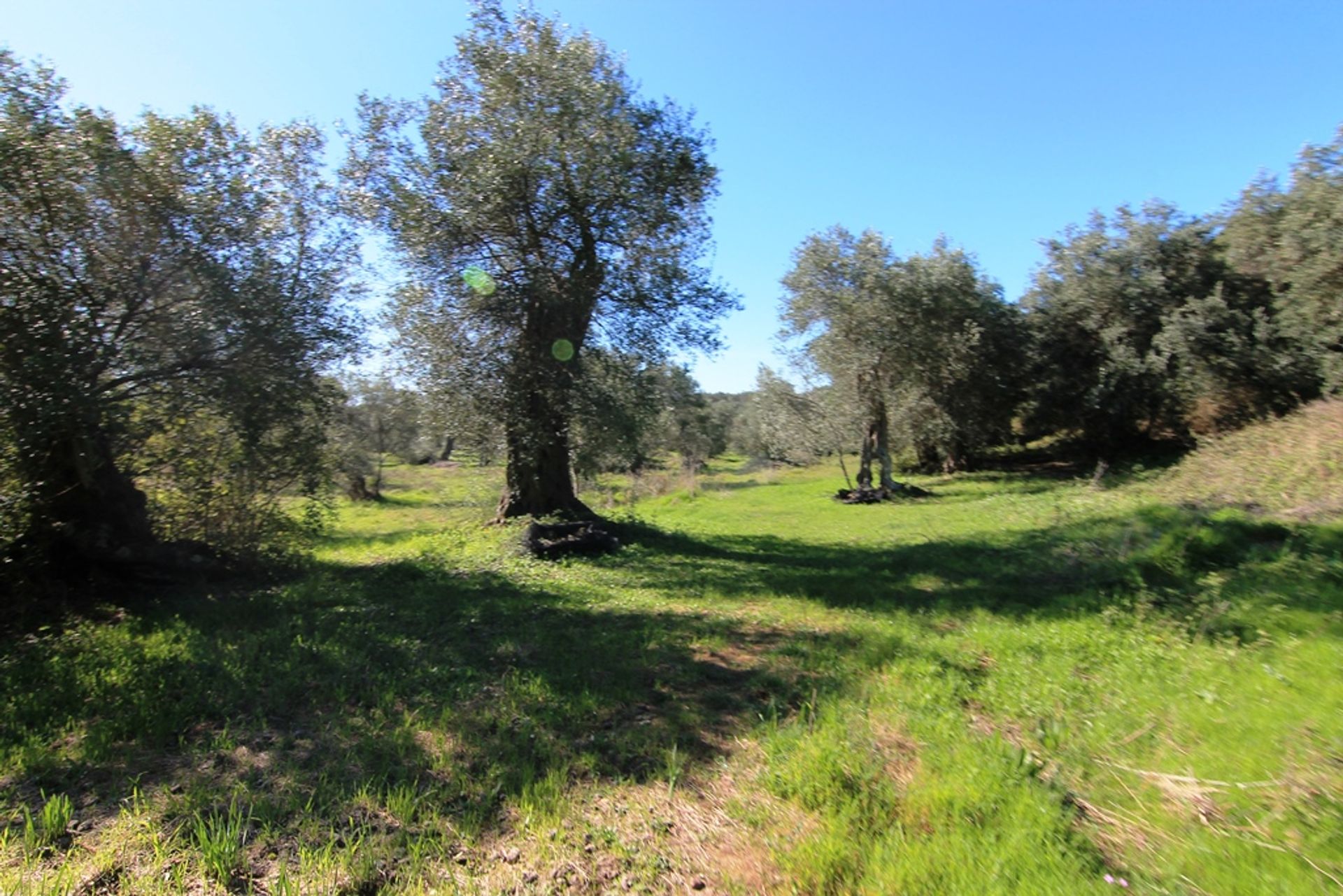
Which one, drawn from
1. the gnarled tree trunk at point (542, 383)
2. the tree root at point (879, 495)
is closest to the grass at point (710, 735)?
the gnarled tree trunk at point (542, 383)

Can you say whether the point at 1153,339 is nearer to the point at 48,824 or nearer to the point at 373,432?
the point at 48,824

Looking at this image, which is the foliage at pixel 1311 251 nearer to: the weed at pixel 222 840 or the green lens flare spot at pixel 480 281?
the green lens flare spot at pixel 480 281

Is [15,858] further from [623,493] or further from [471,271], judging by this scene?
[623,493]

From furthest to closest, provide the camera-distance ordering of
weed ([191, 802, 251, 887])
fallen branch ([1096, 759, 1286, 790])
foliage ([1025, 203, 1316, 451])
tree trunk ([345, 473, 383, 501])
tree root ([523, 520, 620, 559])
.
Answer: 1. tree trunk ([345, 473, 383, 501])
2. foliage ([1025, 203, 1316, 451])
3. tree root ([523, 520, 620, 559])
4. fallen branch ([1096, 759, 1286, 790])
5. weed ([191, 802, 251, 887])

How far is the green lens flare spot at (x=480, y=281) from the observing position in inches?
571

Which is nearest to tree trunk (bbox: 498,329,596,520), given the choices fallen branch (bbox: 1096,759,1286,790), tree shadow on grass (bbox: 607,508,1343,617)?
tree shadow on grass (bbox: 607,508,1343,617)

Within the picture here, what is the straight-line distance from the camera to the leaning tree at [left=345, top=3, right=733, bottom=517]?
1376 centimetres

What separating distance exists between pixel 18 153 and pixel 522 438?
8.89 m

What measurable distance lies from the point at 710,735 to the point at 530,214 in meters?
12.1

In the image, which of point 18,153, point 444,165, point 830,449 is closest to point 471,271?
point 444,165

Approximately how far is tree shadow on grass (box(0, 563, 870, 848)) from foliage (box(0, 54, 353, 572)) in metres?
2.27

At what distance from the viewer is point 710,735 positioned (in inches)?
216

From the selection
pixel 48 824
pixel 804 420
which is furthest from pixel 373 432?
pixel 48 824

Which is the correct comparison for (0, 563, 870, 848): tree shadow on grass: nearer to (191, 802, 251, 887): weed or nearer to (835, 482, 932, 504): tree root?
(191, 802, 251, 887): weed
